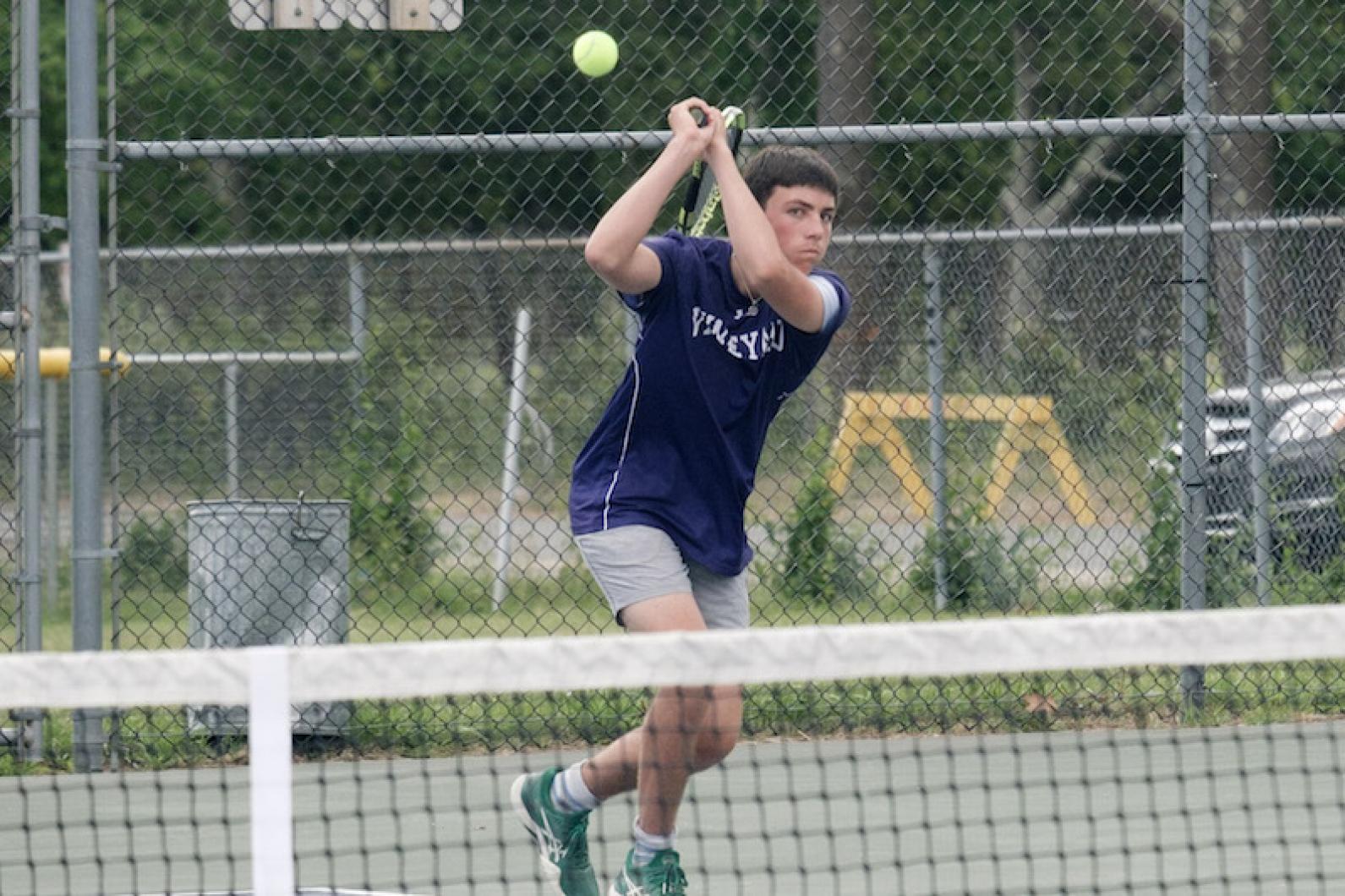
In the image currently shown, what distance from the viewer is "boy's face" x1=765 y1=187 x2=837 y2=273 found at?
434 cm

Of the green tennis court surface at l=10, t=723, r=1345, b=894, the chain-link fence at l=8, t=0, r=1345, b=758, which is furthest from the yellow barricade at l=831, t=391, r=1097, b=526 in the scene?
the green tennis court surface at l=10, t=723, r=1345, b=894

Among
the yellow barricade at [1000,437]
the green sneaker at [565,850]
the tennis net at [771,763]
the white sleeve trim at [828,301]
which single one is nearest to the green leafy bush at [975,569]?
the yellow barricade at [1000,437]

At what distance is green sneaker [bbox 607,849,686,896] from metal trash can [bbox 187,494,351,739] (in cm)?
244

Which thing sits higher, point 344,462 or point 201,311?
point 201,311

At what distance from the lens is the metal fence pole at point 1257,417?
7.80 m

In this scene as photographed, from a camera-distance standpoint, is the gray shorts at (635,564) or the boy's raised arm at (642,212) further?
the gray shorts at (635,564)

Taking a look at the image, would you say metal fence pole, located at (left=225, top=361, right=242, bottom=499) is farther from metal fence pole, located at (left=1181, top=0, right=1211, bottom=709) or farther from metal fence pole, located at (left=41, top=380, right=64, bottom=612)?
metal fence pole, located at (left=1181, top=0, right=1211, bottom=709)

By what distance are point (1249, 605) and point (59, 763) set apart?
415 centimetres

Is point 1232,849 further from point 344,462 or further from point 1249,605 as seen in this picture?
point 344,462

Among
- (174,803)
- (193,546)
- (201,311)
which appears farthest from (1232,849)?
(201,311)

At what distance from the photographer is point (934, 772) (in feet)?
19.9

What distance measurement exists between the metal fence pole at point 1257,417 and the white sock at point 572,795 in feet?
13.1

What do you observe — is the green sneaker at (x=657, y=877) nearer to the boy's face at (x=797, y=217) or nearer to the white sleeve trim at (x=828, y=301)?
the white sleeve trim at (x=828, y=301)

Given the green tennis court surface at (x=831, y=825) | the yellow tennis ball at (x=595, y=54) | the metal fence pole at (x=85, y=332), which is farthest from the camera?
the metal fence pole at (x=85, y=332)
